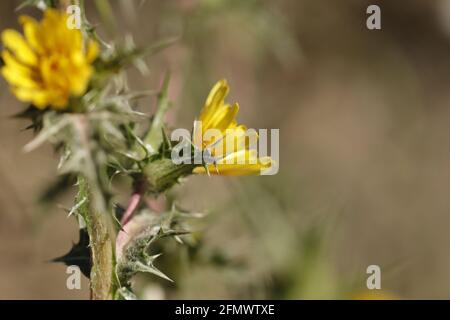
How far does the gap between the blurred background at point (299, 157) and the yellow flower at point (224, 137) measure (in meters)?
0.79

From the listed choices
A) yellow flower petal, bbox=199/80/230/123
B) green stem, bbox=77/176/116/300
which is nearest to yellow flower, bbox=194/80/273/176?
yellow flower petal, bbox=199/80/230/123

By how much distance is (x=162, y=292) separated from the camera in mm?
2395

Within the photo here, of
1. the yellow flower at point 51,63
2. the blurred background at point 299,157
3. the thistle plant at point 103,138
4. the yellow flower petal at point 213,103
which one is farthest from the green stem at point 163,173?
the blurred background at point 299,157

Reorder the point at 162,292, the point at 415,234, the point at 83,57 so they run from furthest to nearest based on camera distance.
A: the point at 415,234 → the point at 162,292 → the point at 83,57

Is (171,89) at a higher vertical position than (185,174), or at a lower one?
higher

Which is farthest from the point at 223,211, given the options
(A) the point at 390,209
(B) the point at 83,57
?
(A) the point at 390,209

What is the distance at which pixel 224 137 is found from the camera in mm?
1596

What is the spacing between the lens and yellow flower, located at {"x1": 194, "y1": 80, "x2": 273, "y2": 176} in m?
1.58

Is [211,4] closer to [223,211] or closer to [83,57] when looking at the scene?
[223,211]

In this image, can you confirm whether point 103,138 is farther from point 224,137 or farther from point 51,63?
point 224,137

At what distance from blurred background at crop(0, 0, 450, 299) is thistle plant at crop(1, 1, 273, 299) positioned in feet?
2.36

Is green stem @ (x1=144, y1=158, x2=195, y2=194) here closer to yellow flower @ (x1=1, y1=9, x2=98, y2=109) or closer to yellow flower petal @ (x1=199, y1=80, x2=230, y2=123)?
yellow flower petal @ (x1=199, y1=80, x2=230, y2=123)

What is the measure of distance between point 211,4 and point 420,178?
2049 millimetres
